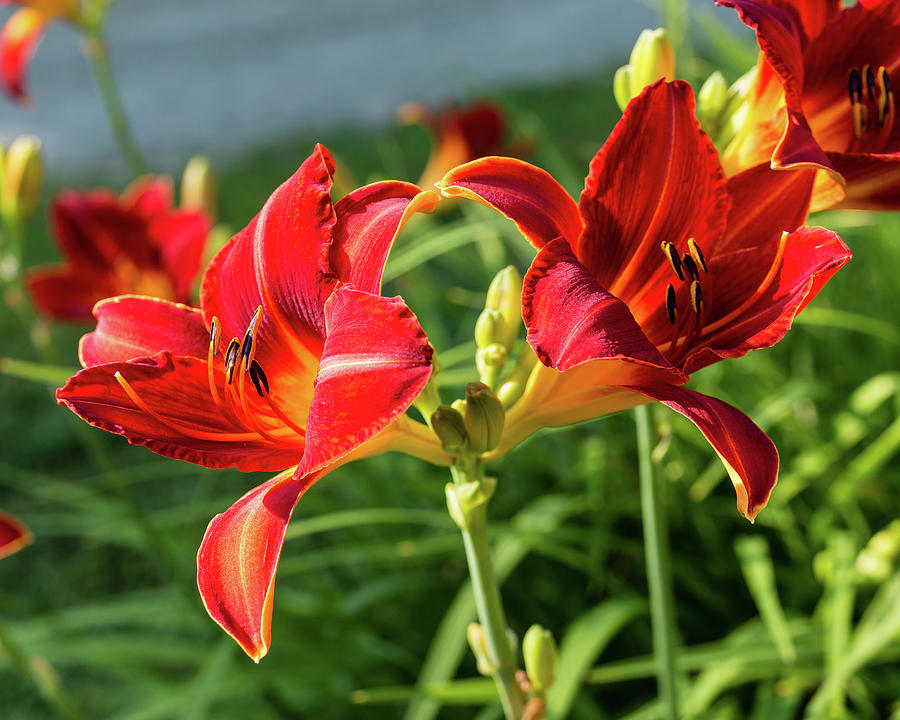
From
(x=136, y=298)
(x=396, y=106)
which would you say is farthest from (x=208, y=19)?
(x=136, y=298)

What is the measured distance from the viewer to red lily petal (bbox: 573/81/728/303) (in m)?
0.64

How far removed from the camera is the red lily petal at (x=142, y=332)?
28.7 inches

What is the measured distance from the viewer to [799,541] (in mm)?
1544

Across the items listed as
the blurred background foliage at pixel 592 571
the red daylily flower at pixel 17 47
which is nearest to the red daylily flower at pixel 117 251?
the blurred background foliage at pixel 592 571

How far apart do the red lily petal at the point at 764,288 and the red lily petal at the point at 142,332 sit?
40 cm

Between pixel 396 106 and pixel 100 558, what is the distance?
3.70 metres

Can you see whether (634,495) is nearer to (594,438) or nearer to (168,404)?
(594,438)

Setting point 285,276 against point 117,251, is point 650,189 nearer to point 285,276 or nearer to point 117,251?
point 285,276

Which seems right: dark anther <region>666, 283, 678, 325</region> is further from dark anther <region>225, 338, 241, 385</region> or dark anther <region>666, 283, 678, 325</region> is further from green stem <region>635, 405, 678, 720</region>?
dark anther <region>225, 338, 241, 385</region>

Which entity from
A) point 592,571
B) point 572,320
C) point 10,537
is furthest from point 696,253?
point 592,571

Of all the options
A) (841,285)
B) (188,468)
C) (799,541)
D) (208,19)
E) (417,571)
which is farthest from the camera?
(208,19)

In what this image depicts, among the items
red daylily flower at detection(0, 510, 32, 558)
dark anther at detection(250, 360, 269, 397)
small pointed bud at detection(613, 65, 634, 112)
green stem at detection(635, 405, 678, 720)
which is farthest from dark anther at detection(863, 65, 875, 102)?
red daylily flower at detection(0, 510, 32, 558)

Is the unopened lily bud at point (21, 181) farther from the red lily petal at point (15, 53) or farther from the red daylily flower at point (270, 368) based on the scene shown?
the red daylily flower at point (270, 368)

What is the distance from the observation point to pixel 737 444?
59 cm
